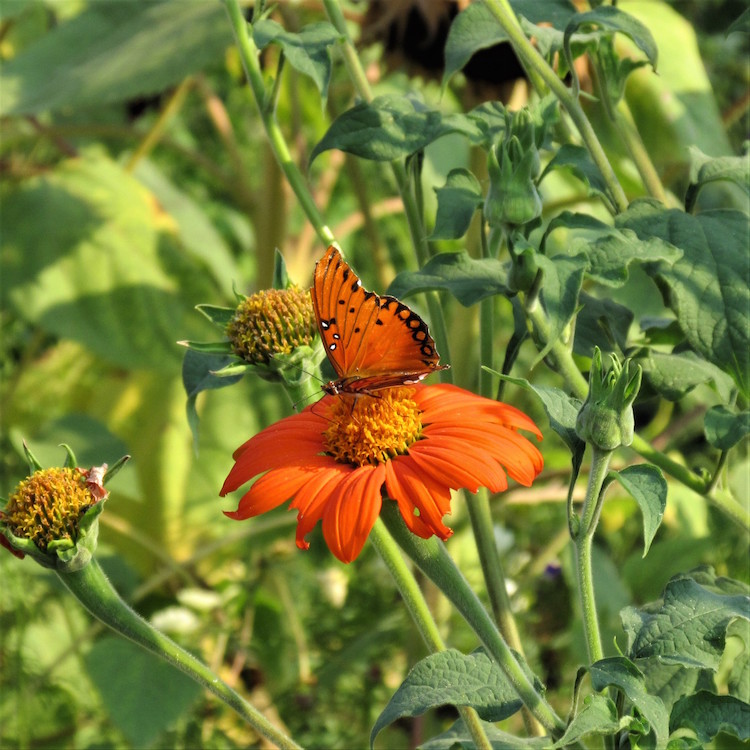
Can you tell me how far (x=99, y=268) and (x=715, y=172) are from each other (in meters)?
0.63

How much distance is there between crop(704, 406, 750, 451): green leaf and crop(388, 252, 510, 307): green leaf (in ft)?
0.31

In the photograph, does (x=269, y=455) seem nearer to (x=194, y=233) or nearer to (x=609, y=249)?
(x=609, y=249)

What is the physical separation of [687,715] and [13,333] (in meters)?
1.08

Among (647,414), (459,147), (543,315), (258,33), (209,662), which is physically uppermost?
(258,33)

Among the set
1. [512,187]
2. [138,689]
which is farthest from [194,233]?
[512,187]

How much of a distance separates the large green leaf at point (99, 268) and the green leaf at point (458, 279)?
52cm

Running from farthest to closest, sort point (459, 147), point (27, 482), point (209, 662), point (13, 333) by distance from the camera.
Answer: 1. point (13, 333)
2. point (459, 147)
3. point (209, 662)
4. point (27, 482)

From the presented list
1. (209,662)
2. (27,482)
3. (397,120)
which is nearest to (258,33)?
(397,120)

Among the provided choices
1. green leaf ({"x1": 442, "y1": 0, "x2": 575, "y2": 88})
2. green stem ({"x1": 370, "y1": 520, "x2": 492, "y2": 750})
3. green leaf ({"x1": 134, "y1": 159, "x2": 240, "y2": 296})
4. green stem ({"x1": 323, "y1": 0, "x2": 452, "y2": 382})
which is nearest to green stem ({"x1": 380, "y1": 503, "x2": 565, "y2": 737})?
green stem ({"x1": 370, "y1": 520, "x2": 492, "y2": 750})

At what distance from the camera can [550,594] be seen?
1.02m

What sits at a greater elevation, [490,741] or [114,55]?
[114,55]

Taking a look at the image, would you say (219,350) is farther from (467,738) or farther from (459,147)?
(459,147)

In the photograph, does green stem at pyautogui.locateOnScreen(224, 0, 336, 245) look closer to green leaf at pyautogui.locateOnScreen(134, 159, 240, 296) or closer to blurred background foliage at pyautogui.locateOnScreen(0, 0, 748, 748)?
blurred background foliage at pyautogui.locateOnScreen(0, 0, 748, 748)

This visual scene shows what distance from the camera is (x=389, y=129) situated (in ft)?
1.43
